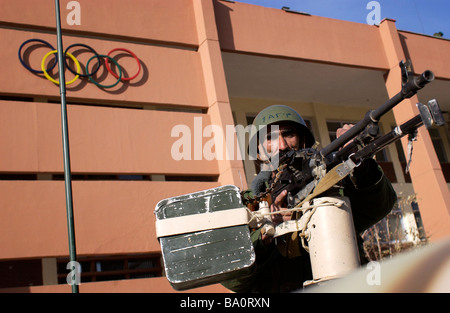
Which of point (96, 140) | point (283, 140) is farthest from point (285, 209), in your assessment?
point (96, 140)

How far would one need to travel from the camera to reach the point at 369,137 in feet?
6.30

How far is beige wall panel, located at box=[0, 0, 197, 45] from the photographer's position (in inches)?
372

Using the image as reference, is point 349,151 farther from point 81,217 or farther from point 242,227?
point 81,217

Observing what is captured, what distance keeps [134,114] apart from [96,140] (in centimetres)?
90

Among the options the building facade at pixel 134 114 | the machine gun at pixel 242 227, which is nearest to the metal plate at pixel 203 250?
the machine gun at pixel 242 227

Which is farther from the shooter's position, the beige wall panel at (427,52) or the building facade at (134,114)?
the beige wall panel at (427,52)

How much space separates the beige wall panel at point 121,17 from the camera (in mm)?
9445

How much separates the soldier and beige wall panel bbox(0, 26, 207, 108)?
6.95m

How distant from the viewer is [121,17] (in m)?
10.3

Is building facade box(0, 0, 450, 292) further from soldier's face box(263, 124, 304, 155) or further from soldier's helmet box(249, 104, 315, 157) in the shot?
soldier's face box(263, 124, 304, 155)

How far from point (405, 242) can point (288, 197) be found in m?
11.9

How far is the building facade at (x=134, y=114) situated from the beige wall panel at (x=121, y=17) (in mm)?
23

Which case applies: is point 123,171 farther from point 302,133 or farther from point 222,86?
point 302,133

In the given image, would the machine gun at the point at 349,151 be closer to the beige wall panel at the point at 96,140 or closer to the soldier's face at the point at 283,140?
the soldier's face at the point at 283,140
